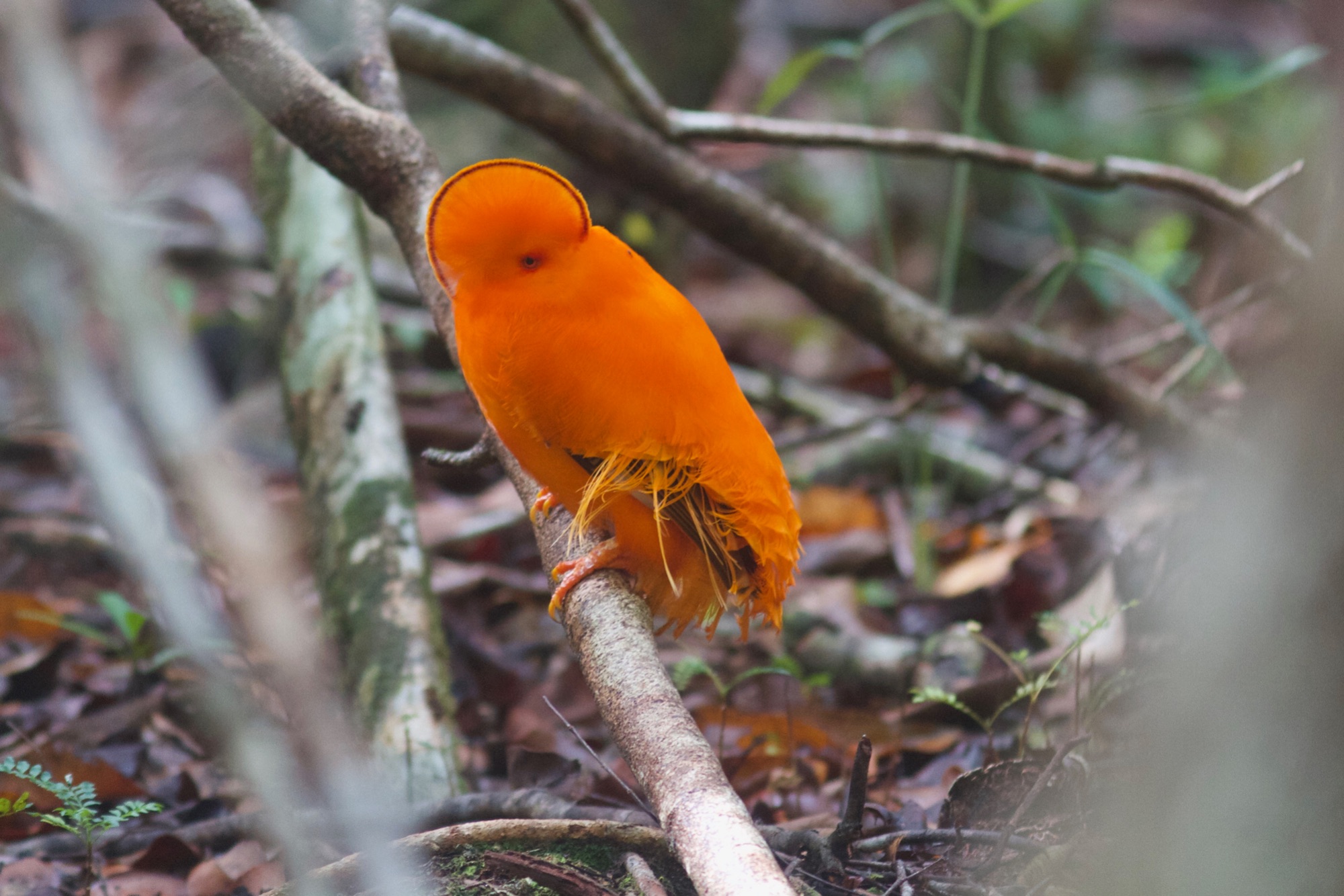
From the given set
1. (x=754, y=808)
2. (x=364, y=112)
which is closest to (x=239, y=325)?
(x=364, y=112)

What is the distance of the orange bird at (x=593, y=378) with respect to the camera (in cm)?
206

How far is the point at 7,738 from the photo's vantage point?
2924 mm

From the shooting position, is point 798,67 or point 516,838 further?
point 798,67

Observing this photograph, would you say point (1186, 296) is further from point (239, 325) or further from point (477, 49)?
point (239, 325)

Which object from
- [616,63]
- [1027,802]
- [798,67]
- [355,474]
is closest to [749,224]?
[798,67]

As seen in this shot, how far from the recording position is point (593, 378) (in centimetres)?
209

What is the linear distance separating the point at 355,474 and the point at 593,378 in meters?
1.14

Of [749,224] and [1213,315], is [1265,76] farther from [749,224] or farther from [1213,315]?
[749,224]

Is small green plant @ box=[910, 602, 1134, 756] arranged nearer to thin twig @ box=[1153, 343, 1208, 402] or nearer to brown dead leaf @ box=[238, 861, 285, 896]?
→ brown dead leaf @ box=[238, 861, 285, 896]

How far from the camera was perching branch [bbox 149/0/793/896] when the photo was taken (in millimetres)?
1394

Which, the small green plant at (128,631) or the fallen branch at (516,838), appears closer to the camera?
the fallen branch at (516,838)

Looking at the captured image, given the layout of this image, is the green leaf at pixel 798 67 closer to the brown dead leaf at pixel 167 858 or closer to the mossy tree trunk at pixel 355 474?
the mossy tree trunk at pixel 355 474

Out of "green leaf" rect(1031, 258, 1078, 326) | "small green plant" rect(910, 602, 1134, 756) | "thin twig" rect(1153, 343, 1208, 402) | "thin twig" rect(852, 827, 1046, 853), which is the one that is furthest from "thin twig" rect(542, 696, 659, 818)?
"thin twig" rect(1153, 343, 1208, 402)

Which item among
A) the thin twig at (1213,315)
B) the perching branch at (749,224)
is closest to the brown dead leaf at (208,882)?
the perching branch at (749,224)
